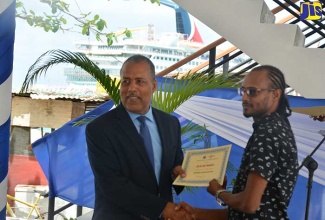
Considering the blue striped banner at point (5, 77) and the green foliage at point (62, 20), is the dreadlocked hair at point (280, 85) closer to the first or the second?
the blue striped banner at point (5, 77)

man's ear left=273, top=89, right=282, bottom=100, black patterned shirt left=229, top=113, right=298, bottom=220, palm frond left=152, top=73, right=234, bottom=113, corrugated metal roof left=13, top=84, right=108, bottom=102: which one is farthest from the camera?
corrugated metal roof left=13, top=84, right=108, bottom=102

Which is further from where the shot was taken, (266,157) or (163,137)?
(163,137)

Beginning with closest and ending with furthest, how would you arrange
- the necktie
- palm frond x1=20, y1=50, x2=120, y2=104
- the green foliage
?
the necktie, palm frond x1=20, y1=50, x2=120, y2=104, the green foliage

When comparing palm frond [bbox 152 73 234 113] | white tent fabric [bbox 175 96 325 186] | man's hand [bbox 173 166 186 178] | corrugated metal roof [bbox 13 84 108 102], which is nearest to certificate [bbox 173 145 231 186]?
man's hand [bbox 173 166 186 178]

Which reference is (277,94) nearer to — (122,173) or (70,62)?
(122,173)

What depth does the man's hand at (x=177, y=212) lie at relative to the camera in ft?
8.36

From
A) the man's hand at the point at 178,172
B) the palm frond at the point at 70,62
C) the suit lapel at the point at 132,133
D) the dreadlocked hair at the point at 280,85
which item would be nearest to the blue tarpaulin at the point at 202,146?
the palm frond at the point at 70,62

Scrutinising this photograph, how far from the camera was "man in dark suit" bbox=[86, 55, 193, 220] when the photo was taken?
2.50 m

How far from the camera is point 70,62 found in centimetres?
404

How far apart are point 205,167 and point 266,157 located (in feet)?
1.52

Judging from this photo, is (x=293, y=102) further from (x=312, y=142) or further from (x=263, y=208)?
(x=263, y=208)

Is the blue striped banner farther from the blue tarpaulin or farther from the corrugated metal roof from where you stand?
the corrugated metal roof

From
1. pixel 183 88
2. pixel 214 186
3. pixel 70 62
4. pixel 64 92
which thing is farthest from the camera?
pixel 64 92

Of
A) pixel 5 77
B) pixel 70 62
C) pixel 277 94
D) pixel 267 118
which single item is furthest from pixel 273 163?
pixel 70 62
